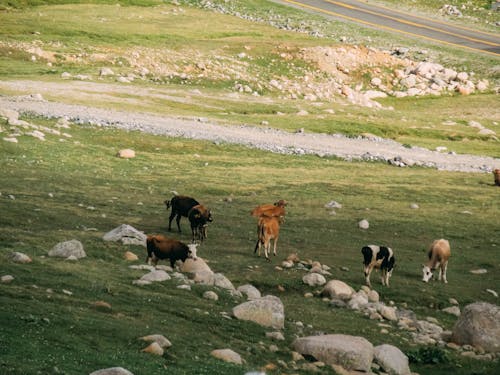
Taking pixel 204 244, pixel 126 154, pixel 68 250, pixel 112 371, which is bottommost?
pixel 126 154

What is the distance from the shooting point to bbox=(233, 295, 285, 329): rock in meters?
20.3

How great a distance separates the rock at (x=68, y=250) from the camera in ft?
75.2

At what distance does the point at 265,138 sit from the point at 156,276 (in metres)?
33.2

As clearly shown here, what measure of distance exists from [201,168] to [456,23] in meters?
74.6

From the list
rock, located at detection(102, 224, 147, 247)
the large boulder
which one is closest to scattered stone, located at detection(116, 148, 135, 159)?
rock, located at detection(102, 224, 147, 247)

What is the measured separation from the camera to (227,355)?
17.2m

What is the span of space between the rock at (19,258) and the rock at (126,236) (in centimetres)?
480

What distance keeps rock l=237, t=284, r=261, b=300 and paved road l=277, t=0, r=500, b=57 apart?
78.3 meters

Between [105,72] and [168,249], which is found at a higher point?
[168,249]

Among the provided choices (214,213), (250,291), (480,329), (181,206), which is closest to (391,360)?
(480,329)

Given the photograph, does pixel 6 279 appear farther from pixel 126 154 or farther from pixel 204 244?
pixel 126 154

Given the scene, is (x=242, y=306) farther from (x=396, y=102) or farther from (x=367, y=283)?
(x=396, y=102)

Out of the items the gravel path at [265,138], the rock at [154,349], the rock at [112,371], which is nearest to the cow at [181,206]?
the rock at [154,349]

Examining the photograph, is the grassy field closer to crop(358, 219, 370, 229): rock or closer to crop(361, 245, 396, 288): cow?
crop(358, 219, 370, 229): rock
